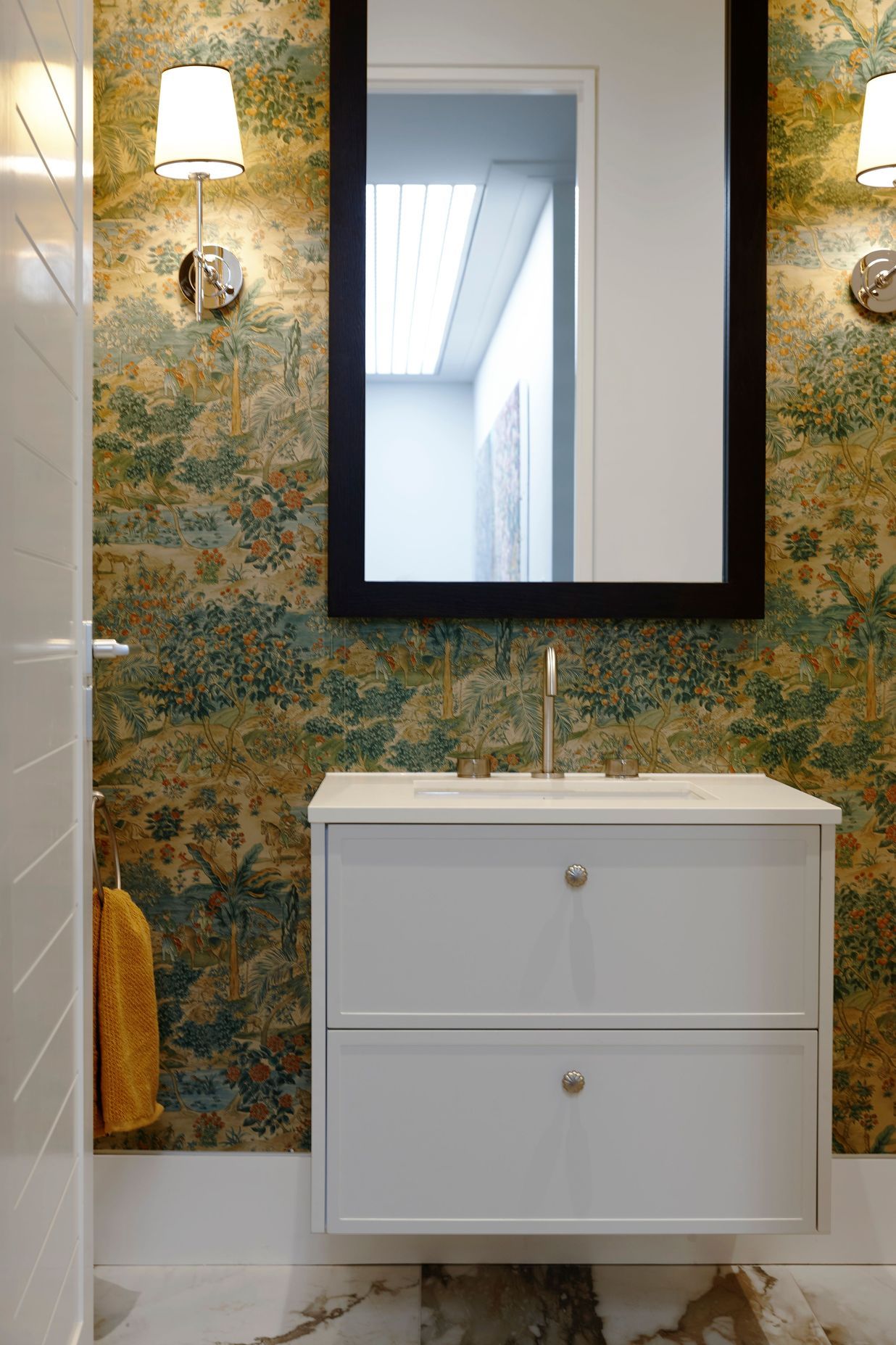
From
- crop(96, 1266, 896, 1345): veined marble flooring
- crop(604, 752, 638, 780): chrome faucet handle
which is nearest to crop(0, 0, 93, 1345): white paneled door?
crop(96, 1266, 896, 1345): veined marble flooring

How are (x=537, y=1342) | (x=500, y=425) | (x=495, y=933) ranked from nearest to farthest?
(x=495, y=933) → (x=537, y=1342) → (x=500, y=425)

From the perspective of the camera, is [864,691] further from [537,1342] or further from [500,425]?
[537,1342]

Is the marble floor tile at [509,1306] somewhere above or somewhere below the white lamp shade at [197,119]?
below

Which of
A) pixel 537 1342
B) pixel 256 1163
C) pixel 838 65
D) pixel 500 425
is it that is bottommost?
pixel 537 1342

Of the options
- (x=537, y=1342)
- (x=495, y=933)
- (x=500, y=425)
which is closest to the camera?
(x=495, y=933)

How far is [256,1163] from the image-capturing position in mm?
1957

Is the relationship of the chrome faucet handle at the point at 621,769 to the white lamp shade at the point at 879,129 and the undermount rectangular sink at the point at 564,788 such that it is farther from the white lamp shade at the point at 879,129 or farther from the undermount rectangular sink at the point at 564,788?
the white lamp shade at the point at 879,129

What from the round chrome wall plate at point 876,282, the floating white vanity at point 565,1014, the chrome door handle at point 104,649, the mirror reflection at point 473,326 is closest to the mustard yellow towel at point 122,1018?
the floating white vanity at point 565,1014

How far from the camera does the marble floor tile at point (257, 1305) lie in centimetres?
172

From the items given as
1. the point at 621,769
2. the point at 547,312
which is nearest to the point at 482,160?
the point at 547,312

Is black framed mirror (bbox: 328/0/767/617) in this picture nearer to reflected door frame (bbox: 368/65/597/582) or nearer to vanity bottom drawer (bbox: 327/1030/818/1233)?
reflected door frame (bbox: 368/65/597/582)

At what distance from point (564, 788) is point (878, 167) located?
3.81 feet

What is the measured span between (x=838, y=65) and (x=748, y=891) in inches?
56.8

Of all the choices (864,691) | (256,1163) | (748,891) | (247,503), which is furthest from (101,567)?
(864,691)
